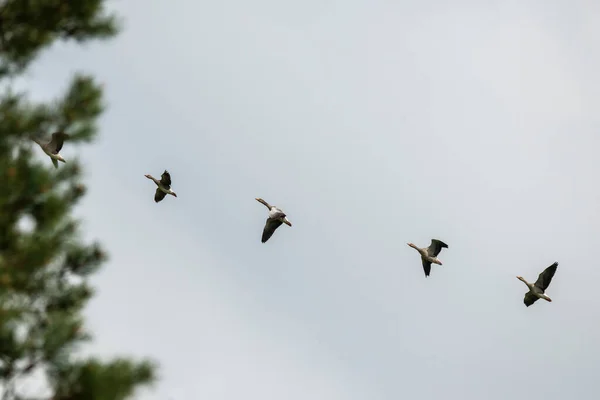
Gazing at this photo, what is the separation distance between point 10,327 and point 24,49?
11.0 feet

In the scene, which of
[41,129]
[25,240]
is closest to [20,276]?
[25,240]

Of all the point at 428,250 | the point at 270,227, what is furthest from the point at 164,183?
the point at 428,250

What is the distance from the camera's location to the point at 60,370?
7.66 m

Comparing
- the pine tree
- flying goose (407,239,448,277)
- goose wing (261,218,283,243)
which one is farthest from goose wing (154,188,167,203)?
the pine tree

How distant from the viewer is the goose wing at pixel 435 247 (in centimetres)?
2552

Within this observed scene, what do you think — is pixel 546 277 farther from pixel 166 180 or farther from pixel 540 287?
pixel 166 180

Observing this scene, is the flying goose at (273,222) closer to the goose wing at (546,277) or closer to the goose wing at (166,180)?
the goose wing at (166,180)

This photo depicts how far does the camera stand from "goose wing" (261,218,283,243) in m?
25.9

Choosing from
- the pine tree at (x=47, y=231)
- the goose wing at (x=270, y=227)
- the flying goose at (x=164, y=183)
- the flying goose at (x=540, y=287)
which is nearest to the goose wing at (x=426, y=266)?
the flying goose at (x=540, y=287)

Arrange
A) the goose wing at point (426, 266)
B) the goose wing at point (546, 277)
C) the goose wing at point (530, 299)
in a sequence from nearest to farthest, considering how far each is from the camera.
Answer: the goose wing at point (546, 277) → the goose wing at point (530, 299) → the goose wing at point (426, 266)

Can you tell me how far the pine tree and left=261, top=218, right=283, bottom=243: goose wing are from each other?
1618 cm

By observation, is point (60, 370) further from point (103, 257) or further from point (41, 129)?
point (41, 129)

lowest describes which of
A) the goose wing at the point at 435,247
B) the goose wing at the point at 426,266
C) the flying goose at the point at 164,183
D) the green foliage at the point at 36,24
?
the green foliage at the point at 36,24

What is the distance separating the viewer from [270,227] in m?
26.0
